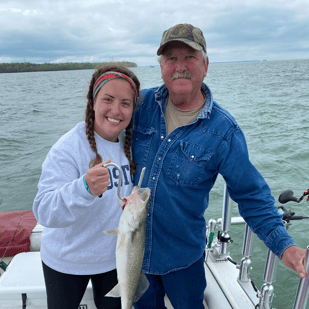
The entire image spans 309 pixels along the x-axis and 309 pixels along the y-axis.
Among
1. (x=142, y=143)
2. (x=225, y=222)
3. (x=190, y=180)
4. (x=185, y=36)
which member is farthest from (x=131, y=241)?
(x=185, y=36)

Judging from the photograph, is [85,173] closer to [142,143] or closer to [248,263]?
[142,143]

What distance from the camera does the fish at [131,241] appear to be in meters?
1.70

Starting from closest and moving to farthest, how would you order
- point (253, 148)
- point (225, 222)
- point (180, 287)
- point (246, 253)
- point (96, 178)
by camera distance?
1. point (96, 178)
2. point (180, 287)
3. point (246, 253)
4. point (225, 222)
5. point (253, 148)

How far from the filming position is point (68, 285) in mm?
2047

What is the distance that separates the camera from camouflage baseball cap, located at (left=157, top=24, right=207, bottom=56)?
2.06 m

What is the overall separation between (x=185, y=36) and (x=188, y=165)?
98cm

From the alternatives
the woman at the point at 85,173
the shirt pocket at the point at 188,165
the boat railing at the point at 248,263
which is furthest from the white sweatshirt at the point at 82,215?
the boat railing at the point at 248,263

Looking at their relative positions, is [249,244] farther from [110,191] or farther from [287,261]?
[110,191]

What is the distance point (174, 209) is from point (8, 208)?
319 inches

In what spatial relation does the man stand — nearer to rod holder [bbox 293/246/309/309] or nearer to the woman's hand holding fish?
rod holder [bbox 293/246/309/309]

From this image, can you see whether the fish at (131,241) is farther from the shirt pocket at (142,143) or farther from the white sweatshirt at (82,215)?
the shirt pocket at (142,143)

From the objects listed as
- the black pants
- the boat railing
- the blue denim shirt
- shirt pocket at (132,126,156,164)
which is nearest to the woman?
the black pants

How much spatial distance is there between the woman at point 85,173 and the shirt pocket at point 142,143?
0.34 feet

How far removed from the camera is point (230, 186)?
218cm
